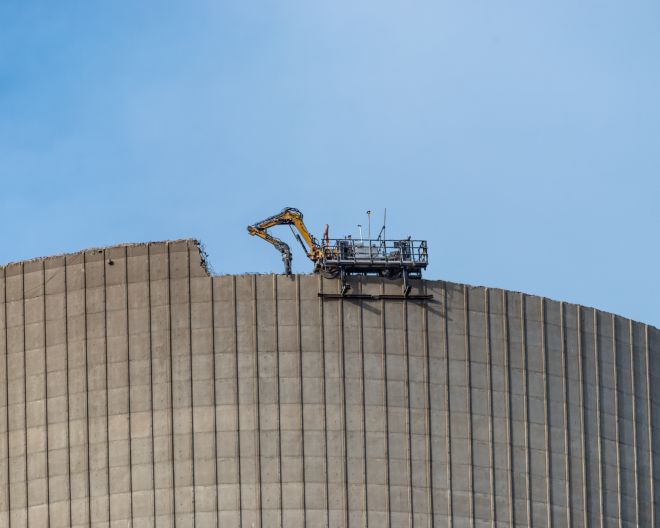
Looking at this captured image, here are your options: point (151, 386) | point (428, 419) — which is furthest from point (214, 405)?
point (428, 419)

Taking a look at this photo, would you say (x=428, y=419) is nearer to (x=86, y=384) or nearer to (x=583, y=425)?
(x=583, y=425)

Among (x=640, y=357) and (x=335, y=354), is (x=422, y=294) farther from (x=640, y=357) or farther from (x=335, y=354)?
(x=640, y=357)

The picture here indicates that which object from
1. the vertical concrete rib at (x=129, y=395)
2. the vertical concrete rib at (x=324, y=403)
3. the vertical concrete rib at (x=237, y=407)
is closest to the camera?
the vertical concrete rib at (x=237, y=407)

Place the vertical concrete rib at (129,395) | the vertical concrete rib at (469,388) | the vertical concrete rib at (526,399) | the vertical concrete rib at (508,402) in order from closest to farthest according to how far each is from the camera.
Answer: the vertical concrete rib at (129,395) < the vertical concrete rib at (469,388) < the vertical concrete rib at (508,402) < the vertical concrete rib at (526,399)

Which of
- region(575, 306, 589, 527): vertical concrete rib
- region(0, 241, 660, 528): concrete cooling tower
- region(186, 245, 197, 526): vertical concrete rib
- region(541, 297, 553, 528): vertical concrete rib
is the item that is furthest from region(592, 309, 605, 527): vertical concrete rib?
region(186, 245, 197, 526): vertical concrete rib

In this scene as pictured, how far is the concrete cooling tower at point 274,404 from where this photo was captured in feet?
406

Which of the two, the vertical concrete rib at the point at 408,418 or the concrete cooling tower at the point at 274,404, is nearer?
the concrete cooling tower at the point at 274,404

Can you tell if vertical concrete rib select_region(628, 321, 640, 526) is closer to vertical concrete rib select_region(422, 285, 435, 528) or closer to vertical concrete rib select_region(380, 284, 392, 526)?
vertical concrete rib select_region(422, 285, 435, 528)

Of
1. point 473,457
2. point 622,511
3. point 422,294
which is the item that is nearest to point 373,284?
point 422,294

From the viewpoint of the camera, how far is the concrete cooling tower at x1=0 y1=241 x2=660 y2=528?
12362 centimetres

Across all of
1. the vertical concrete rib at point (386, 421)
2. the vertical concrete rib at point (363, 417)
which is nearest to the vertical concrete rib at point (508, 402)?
the vertical concrete rib at point (386, 421)

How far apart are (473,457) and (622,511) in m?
9.86

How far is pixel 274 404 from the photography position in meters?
124

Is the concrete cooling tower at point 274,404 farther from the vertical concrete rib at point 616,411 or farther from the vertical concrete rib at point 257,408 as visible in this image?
the vertical concrete rib at point 616,411
